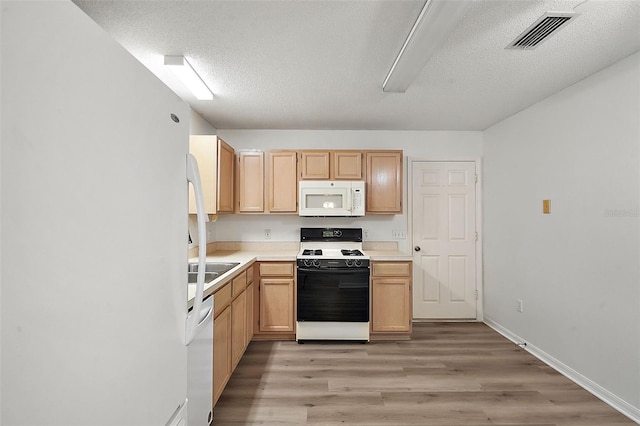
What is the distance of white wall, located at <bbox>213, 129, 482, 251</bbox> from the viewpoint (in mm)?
4023

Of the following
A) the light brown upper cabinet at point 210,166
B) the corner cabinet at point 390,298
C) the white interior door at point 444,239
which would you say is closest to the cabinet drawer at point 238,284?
the light brown upper cabinet at point 210,166

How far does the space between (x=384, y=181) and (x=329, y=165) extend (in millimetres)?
690

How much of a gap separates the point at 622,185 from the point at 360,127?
8.33 feet

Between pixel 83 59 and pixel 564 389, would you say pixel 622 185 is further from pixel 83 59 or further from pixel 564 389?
pixel 83 59

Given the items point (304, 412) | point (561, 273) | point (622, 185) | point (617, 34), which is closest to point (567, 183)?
point (622, 185)

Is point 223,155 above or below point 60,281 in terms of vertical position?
above

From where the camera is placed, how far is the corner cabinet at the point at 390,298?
340 cm

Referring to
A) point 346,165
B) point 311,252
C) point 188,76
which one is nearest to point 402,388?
point 311,252

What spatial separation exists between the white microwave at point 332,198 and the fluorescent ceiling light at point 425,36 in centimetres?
138

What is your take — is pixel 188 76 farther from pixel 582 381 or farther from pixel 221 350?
pixel 582 381

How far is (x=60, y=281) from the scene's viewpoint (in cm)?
51

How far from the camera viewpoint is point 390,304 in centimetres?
341

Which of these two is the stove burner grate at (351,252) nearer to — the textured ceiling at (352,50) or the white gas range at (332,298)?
the white gas range at (332,298)

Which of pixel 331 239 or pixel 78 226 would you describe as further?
pixel 331 239
